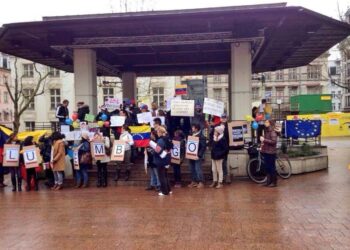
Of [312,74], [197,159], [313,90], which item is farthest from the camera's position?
[313,90]

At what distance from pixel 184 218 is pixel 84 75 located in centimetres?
880

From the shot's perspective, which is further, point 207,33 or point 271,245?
point 207,33

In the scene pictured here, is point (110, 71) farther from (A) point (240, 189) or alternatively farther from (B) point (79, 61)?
(A) point (240, 189)

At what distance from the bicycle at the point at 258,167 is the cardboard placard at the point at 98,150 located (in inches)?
167

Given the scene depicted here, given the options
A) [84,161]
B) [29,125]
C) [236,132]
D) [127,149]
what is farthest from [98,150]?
[29,125]

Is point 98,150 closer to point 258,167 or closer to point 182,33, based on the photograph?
point 258,167

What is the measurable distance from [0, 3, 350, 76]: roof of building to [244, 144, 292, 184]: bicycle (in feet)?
11.9

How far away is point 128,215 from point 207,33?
744 centimetres

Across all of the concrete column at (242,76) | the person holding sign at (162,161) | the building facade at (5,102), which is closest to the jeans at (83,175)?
the person holding sign at (162,161)

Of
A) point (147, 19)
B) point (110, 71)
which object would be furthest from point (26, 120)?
point (147, 19)

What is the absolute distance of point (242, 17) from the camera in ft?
40.5

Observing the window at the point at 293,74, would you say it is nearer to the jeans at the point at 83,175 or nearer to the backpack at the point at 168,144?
the jeans at the point at 83,175

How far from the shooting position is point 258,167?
41.8 feet

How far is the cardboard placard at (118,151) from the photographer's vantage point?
12891 millimetres
